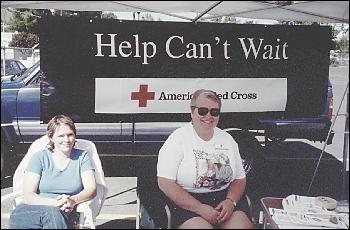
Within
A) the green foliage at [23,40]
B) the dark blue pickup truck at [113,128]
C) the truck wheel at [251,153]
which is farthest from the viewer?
the green foliage at [23,40]

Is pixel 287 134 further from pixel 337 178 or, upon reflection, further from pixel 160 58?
pixel 160 58

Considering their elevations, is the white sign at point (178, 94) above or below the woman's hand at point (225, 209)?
above

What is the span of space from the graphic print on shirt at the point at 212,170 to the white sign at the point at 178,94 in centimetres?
169

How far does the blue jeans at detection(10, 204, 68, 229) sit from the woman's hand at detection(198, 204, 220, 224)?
0.99m

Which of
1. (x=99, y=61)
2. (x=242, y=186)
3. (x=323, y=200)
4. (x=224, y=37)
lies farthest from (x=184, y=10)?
(x=323, y=200)

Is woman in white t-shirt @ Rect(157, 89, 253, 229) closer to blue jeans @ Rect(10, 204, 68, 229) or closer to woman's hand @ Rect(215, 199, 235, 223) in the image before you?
woman's hand @ Rect(215, 199, 235, 223)

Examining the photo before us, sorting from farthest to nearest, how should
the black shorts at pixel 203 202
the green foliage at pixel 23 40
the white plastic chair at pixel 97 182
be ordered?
the green foliage at pixel 23 40 → the white plastic chair at pixel 97 182 → the black shorts at pixel 203 202

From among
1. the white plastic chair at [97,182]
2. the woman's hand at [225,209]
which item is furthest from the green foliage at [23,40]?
the woman's hand at [225,209]

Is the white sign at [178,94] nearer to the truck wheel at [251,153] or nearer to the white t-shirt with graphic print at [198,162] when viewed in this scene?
the truck wheel at [251,153]

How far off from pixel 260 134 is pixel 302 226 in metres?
3.00

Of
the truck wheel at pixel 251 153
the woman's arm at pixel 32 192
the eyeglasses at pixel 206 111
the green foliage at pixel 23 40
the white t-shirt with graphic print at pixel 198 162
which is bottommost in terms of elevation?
the truck wheel at pixel 251 153

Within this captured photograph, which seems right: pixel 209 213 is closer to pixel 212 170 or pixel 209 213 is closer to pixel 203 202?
pixel 203 202

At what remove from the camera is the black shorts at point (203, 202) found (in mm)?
3002

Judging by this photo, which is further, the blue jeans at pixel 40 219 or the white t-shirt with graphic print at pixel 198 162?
the white t-shirt with graphic print at pixel 198 162
